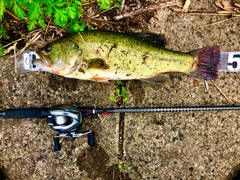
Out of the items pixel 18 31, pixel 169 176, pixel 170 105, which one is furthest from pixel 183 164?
pixel 18 31

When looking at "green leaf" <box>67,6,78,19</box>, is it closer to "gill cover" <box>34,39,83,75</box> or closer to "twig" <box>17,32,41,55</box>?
"gill cover" <box>34,39,83,75</box>

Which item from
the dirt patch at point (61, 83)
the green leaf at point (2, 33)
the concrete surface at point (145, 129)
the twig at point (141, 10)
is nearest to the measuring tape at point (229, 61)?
the concrete surface at point (145, 129)

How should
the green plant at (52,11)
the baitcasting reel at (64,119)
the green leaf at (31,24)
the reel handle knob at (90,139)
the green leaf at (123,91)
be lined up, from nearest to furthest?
1. the green plant at (52,11)
2. the baitcasting reel at (64,119)
3. the green leaf at (31,24)
4. the reel handle knob at (90,139)
5. the green leaf at (123,91)

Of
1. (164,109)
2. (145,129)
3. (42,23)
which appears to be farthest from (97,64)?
(145,129)

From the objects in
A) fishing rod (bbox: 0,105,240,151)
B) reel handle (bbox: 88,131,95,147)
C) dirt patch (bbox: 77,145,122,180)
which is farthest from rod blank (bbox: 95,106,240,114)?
dirt patch (bbox: 77,145,122,180)

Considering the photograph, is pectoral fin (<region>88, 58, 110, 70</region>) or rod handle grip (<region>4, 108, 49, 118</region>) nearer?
pectoral fin (<region>88, 58, 110, 70</region>)

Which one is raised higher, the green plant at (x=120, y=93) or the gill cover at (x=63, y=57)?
the gill cover at (x=63, y=57)

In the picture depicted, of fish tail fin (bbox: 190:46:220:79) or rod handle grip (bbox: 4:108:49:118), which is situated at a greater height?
fish tail fin (bbox: 190:46:220:79)

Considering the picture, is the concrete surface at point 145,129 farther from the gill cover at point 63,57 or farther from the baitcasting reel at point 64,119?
the gill cover at point 63,57
